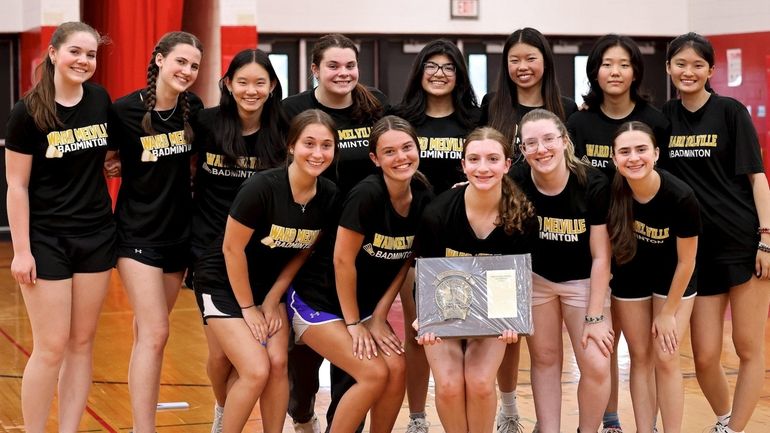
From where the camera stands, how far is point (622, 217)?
14.3 feet

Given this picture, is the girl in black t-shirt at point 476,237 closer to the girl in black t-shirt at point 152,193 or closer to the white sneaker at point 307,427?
the white sneaker at point 307,427

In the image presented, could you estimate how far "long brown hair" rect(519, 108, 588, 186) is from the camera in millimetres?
4340

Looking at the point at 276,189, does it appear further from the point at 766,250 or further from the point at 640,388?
the point at 766,250

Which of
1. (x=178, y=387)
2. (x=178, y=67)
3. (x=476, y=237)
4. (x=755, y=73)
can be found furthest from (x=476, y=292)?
(x=755, y=73)

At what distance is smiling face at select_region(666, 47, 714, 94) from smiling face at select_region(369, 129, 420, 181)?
127 cm

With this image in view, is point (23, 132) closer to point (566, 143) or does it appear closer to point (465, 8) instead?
point (566, 143)

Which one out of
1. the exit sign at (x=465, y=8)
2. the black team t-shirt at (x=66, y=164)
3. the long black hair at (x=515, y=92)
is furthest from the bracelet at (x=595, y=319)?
the exit sign at (x=465, y=8)

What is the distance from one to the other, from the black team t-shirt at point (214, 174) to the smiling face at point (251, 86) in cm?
16

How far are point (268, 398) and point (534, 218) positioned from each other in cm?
137

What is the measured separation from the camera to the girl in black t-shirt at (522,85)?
4.74 metres

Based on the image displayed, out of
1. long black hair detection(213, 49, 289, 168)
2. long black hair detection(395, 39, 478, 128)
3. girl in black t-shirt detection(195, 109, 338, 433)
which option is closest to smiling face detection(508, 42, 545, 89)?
long black hair detection(395, 39, 478, 128)

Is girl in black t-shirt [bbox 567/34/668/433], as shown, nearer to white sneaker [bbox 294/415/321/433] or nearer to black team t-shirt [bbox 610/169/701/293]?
black team t-shirt [bbox 610/169/701/293]

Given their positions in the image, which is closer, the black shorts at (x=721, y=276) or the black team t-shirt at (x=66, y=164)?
the black team t-shirt at (x=66, y=164)

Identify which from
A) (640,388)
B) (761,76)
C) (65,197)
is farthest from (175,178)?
(761,76)
